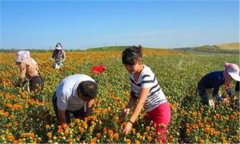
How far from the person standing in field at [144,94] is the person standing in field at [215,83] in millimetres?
1754

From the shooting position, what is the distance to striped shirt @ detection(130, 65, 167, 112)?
4.43 m

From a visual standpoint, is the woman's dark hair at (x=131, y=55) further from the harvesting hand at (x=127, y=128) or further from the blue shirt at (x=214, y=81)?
the blue shirt at (x=214, y=81)

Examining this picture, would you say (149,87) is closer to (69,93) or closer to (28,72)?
(69,93)

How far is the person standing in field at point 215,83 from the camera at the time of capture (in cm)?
600

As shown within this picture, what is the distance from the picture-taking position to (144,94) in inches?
173

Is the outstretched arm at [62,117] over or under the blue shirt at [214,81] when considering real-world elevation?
under

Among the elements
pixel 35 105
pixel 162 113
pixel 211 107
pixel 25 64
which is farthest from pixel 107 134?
pixel 25 64

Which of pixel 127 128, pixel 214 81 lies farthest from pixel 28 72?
pixel 127 128

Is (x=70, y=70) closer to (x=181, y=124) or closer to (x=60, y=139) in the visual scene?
(x=181, y=124)

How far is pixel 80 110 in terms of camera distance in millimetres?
5066

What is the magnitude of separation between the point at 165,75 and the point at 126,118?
7.63 m

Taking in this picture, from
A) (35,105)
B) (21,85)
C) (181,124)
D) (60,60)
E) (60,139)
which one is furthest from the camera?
(60,60)

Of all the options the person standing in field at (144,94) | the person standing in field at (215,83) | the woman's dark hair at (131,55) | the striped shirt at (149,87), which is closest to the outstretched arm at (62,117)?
the person standing in field at (144,94)

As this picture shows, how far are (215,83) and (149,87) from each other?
2.34 metres
